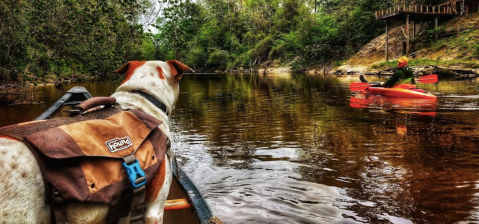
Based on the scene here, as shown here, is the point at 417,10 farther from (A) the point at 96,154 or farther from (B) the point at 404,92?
(A) the point at 96,154

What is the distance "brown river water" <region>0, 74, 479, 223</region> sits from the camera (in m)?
3.28

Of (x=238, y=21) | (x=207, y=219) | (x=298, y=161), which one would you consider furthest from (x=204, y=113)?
(x=238, y=21)

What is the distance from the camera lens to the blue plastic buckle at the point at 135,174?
1.66 m

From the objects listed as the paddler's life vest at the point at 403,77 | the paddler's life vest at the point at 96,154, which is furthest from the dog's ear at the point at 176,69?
the paddler's life vest at the point at 403,77

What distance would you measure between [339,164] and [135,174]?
148 inches

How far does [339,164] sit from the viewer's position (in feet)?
15.4

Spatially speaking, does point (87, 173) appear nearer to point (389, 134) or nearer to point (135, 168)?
point (135, 168)

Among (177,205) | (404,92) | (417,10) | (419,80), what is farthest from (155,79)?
(417,10)

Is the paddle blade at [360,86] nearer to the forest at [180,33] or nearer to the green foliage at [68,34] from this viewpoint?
the forest at [180,33]

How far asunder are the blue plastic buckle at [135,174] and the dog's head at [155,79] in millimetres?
832

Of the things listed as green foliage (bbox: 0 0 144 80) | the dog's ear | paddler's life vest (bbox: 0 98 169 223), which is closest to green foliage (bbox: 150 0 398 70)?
green foliage (bbox: 0 0 144 80)

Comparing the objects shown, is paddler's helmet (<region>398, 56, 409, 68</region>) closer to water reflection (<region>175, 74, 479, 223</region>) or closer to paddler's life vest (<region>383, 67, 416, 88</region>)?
paddler's life vest (<region>383, 67, 416, 88</region>)

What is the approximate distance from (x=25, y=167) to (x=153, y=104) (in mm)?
1108

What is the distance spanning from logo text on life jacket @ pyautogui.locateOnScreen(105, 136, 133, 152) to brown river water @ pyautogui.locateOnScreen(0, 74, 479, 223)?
72.5 inches
